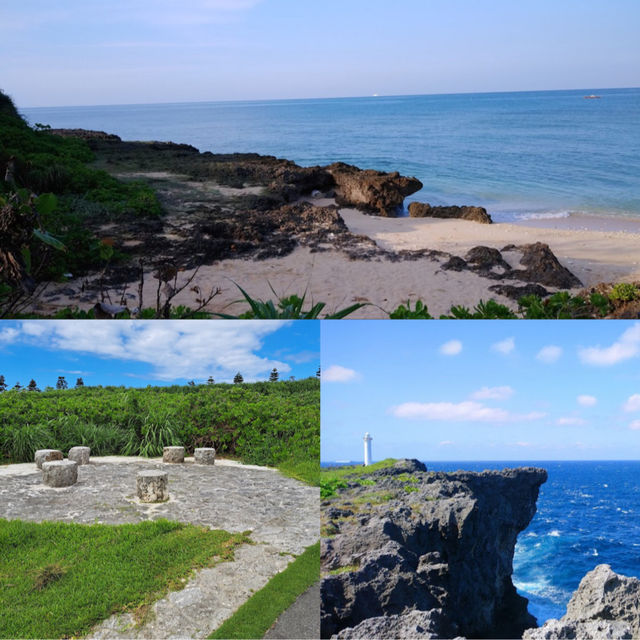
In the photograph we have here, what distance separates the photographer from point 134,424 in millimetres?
3910

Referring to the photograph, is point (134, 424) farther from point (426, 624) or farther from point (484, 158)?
point (484, 158)

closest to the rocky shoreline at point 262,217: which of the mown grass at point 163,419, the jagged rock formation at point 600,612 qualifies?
the mown grass at point 163,419

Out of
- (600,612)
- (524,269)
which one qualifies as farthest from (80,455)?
(524,269)

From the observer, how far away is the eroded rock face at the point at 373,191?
1911 centimetres

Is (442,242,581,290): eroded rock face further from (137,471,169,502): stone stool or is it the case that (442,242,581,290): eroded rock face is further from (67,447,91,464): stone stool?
(67,447,91,464): stone stool

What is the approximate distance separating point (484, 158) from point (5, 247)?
3374 centimetres

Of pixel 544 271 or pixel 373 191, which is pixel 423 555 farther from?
pixel 373 191

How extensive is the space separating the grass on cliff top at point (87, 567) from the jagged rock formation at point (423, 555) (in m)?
0.61

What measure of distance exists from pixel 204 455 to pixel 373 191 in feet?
53.4

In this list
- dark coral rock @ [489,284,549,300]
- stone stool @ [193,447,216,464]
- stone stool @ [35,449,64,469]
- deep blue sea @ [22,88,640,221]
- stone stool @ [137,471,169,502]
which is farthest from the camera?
deep blue sea @ [22,88,640,221]

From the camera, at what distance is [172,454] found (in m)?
3.88

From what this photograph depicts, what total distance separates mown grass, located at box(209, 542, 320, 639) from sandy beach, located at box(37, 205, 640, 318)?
15.9 feet

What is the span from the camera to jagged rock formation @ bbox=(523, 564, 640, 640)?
2.95 meters

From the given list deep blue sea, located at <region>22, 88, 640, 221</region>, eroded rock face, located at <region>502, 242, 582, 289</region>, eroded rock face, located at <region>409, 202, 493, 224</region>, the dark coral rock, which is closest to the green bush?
the dark coral rock
